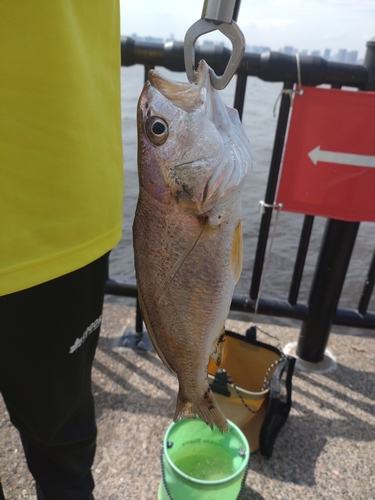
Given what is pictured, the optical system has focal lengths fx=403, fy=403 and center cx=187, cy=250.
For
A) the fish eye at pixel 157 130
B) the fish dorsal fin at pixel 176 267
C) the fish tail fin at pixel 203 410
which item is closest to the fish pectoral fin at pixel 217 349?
the fish tail fin at pixel 203 410

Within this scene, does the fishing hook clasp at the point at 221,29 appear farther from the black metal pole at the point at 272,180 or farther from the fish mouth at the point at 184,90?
the black metal pole at the point at 272,180

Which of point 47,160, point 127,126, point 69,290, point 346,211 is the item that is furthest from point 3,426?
point 127,126

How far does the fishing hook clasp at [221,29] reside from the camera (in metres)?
0.96

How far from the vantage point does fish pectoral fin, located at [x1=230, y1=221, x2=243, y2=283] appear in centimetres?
120

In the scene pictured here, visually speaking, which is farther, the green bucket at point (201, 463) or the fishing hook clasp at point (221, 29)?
the green bucket at point (201, 463)

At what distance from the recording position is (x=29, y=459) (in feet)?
5.03

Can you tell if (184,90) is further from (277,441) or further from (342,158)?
(277,441)

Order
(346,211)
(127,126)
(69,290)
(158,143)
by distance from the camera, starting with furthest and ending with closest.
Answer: (127,126) < (346,211) < (69,290) < (158,143)

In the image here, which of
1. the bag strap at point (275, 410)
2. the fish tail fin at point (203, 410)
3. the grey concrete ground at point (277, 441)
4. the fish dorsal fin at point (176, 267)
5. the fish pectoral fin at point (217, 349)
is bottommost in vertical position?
the grey concrete ground at point (277, 441)

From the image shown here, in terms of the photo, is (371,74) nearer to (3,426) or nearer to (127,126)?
(3,426)

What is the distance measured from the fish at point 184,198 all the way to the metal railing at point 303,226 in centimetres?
136

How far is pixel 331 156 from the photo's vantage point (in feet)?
8.06

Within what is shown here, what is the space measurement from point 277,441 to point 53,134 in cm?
213

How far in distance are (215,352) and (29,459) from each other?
86 centimetres
